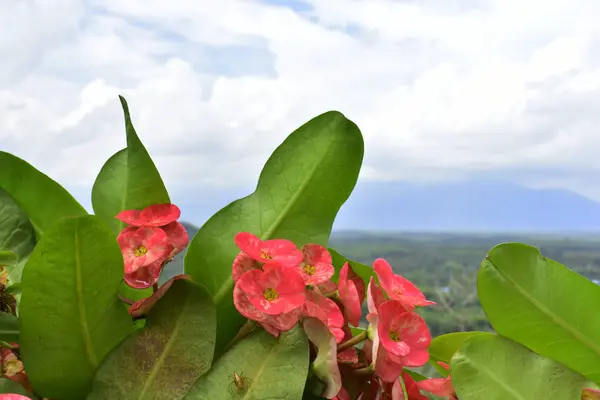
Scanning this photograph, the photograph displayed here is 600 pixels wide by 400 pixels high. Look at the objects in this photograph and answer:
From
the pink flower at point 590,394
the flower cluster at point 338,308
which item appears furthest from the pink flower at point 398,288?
the pink flower at point 590,394

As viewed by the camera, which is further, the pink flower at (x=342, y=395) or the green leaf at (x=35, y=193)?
the green leaf at (x=35, y=193)

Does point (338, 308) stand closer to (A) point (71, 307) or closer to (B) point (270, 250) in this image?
(B) point (270, 250)

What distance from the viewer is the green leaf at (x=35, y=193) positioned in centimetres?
51

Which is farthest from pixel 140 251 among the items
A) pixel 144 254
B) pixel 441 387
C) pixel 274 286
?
pixel 441 387

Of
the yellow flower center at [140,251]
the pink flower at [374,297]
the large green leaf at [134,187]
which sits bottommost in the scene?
the pink flower at [374,297]

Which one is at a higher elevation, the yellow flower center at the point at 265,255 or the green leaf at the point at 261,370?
the yellow flower center at the point at 265,255

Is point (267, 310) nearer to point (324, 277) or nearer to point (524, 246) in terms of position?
point (324, 277)

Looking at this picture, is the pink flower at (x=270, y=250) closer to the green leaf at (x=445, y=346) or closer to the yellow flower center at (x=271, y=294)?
the yellow flower center at (x=271, y=294)

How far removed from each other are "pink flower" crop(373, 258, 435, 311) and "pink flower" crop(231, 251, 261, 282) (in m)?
0.09

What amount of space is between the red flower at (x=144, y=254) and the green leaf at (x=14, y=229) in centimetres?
10

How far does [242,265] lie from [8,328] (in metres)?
0.15

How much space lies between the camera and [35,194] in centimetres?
52

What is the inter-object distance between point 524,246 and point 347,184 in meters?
0.13

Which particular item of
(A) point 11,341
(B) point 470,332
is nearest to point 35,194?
(A) point 11,341
